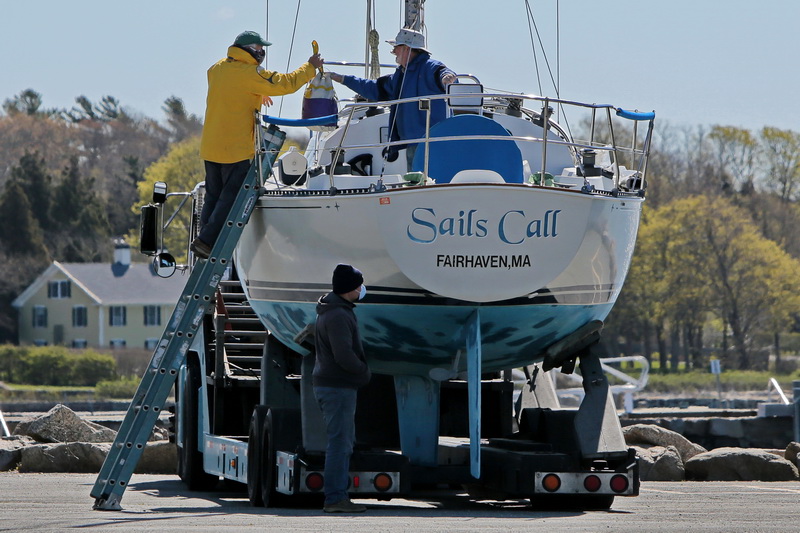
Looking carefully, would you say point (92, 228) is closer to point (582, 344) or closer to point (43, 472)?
point (43, 472)

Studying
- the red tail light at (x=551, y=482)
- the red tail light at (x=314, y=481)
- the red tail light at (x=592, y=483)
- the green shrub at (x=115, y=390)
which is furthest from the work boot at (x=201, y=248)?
the green shrub at (x=115, y=390)

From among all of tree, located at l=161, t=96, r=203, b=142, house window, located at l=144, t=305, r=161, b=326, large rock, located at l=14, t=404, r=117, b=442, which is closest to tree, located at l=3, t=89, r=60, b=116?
tree, located at l=161, t=96, r=203, b=142

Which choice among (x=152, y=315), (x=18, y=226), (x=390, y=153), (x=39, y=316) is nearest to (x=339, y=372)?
(x=390, y=153)

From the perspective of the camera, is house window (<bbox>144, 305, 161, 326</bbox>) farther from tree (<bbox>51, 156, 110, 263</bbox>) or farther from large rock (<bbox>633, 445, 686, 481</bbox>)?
large rock (<bbox>633, 445, 686, 481</bbox>)

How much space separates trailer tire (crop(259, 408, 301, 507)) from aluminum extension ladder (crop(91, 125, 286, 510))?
3.05 ft

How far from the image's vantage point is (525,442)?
46.1 feet

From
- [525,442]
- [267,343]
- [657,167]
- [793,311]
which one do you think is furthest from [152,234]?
[657,167]

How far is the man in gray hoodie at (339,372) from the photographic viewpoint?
1183cm

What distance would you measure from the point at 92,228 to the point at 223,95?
82.9m

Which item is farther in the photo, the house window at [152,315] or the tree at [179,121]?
the tree at [179,121]

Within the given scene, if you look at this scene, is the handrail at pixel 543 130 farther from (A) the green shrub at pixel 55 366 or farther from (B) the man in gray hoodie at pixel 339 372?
(A) the green shrub at pixel 55 366

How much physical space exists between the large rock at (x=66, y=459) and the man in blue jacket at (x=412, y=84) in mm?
7798

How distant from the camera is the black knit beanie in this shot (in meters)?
11.8

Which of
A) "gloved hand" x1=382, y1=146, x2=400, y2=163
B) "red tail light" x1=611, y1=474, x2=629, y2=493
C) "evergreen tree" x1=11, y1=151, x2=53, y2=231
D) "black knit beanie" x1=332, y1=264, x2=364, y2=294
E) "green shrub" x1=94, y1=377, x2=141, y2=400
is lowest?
"green shrub" x1=94, y1=377, x2=141, y2=400
